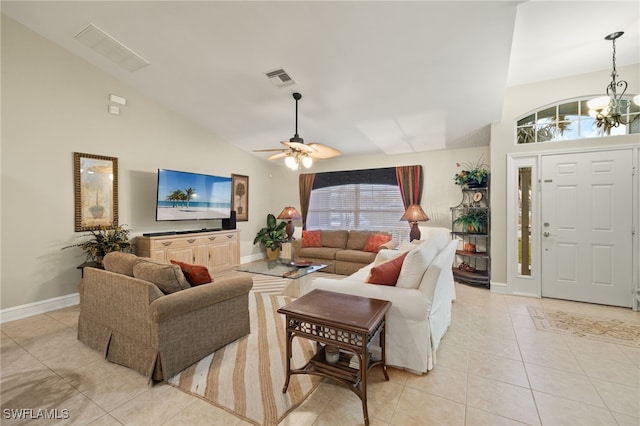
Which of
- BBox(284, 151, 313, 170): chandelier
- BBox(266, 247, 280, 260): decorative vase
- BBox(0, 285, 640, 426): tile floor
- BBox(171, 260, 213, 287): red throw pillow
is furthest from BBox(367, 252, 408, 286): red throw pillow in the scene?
BBox(266, 247, 280, 260): decorative vase

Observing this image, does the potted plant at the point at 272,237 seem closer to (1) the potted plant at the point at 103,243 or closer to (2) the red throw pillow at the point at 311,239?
(2) the red throw pillow at the point at 311,239

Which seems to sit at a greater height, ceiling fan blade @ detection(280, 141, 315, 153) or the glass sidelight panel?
ceiling fan blade @ detection(280, 141, 315, 153)

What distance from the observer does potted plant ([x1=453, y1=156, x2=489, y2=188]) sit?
4.41 meters

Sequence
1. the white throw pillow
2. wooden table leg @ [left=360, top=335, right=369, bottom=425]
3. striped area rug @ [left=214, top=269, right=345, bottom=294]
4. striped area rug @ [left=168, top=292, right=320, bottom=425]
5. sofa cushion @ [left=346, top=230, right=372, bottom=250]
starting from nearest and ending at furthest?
wooden table leg @ [left=360, top=335, right=369, bottom=425] → striped area rug @ [left=168, top=292, right=320, bottom=425] → the white throw pillow → striped area rug @ [left=214, top=269, right=345, bottom=294] → sofa cushion @ [left=346, top=230, right=372, bottom=250]

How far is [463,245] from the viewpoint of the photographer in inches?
193

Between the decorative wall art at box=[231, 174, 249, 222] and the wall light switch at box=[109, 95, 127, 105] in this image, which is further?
the decorative wall art at box=[231, 174, 249, 222]

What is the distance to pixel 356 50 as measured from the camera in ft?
9.25

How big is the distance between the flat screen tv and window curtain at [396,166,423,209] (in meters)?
3.69

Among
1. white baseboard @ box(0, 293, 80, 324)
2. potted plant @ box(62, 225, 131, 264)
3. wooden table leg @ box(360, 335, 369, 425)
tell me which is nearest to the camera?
wooden table leg @ box(360, 335, 369, 425)

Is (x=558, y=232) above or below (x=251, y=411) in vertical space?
above

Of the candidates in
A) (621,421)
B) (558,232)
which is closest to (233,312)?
(621,421)

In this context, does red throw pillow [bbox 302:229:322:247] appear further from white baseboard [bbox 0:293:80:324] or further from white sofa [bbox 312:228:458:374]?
white baseboard [bbox 0:293:80:324]

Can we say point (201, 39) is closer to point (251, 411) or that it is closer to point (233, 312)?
point (233, 312)

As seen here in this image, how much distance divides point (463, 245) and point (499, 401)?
11.6ft
